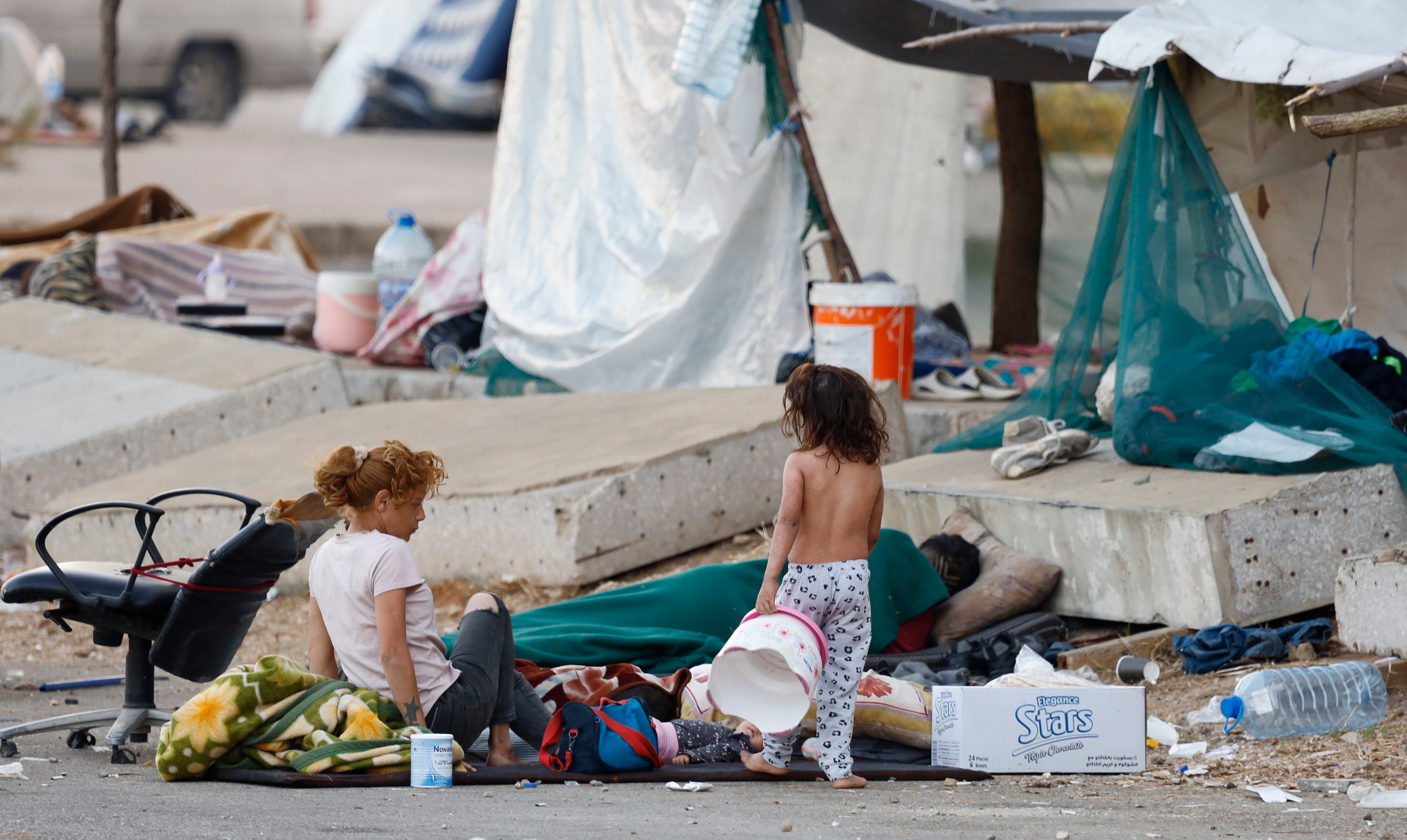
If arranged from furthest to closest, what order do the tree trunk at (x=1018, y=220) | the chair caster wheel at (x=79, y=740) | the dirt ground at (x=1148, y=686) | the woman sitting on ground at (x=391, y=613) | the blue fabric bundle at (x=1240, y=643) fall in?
the tree trunk at (x=1018, y=220) < the blue fabric bundle at (x=1240, y=643) < the chair caster wheel at (x=79, y=740) < the dirt ground at (x=1148, y=686) < the woman sitting on ground at (x=391, y=613)

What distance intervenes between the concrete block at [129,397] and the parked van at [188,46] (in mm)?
13684

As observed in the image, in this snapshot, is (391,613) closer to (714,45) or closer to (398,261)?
(714,45)

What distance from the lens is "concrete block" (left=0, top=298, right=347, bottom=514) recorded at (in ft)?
24.2

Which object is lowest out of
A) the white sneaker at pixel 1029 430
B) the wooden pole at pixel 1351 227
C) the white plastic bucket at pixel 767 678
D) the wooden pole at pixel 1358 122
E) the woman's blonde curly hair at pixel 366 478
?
the white plastic bucket at pixel 767 678

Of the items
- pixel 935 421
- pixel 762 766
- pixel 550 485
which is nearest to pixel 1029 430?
pixel 935 421

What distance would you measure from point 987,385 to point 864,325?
1.07 meters

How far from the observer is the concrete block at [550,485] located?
5.74 m

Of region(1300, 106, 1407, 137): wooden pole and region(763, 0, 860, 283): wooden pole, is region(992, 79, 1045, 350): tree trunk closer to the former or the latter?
region(763, 0, 860, 283): wooden pole

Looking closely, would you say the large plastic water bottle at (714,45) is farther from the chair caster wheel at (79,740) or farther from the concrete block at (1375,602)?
the chair caster wheel at (79,740)

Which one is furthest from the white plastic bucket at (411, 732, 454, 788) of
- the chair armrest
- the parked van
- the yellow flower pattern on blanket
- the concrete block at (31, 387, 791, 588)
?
the parked van

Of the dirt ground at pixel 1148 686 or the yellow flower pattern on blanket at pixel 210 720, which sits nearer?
the yellow flower pattern on blanket at pixel 210 720

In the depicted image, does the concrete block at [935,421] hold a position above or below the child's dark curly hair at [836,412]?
below

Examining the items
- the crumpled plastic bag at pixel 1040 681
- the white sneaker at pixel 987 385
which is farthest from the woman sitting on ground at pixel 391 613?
the white sneaker at pixel 987 385

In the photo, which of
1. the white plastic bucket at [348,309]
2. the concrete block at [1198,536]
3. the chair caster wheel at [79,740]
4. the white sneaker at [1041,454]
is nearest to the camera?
the chair caster wheel at [79,740]
